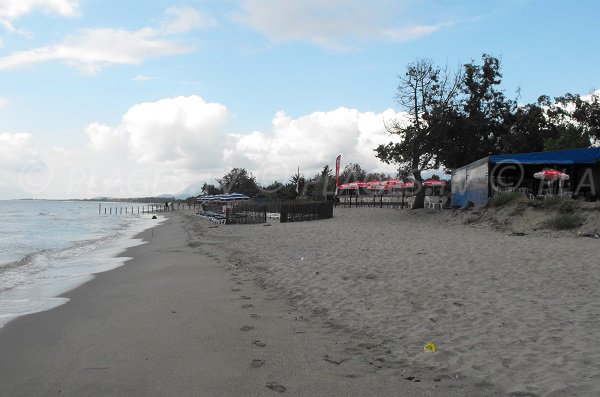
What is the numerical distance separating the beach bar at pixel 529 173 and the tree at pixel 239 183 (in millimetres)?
59387

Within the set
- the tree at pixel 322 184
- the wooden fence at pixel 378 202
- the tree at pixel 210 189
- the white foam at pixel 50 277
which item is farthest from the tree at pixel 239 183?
the white foam at pixel 50 277

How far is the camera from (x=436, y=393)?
400 cm

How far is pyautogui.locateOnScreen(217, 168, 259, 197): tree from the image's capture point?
83.8 metres

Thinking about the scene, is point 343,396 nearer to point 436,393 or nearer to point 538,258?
point 436,393

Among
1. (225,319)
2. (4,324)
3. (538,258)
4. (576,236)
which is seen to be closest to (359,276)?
(225,319)

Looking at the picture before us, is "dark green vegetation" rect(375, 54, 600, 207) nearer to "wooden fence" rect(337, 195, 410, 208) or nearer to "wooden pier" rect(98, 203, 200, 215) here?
"wooden fence" rect(337, 195, 410, 208)

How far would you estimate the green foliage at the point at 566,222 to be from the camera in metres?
15.2

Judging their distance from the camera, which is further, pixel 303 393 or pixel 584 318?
pixel 584 318

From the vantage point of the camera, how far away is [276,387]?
4199mm

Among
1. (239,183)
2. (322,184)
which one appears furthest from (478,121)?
(239,183)

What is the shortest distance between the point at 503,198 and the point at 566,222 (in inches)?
153

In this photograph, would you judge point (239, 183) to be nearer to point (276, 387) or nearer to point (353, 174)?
point (353, 174)

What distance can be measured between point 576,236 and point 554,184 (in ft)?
33.3

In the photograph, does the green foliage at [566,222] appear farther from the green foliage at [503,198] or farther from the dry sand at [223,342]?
the dry sand at [223,342]
